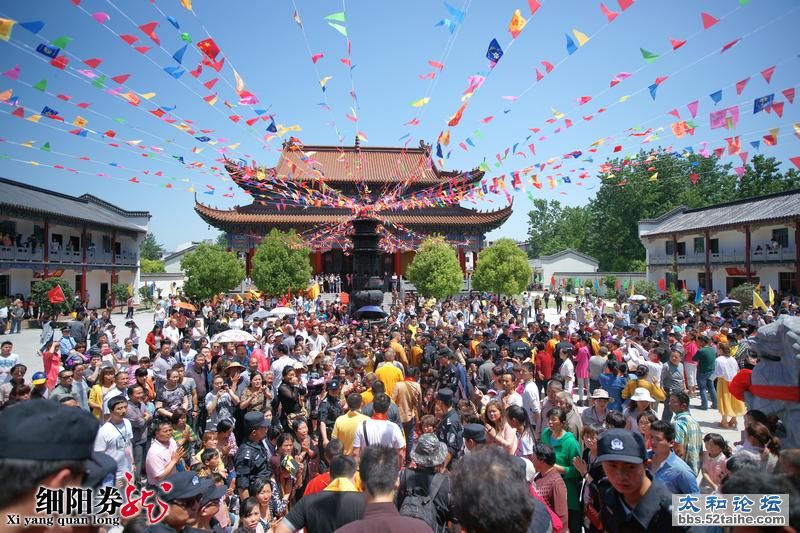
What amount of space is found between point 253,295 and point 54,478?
23472 millimetres

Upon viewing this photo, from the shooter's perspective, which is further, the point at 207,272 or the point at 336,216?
the point at 336,216

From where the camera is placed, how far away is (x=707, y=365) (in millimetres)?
9188

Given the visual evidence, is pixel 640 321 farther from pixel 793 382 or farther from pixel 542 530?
pixel 542 530

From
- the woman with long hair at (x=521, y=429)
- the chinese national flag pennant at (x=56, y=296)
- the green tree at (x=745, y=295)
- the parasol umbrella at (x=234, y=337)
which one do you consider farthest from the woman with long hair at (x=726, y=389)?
the chinese national flag pennant at (x=56, y=296)

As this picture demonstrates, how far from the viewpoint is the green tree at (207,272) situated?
2500 centimetres

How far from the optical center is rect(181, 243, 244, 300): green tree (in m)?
25.0

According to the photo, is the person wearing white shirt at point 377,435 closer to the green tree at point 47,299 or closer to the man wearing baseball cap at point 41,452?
the man wearing baseball cap at point 41,452

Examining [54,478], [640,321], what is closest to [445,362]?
[54,478]

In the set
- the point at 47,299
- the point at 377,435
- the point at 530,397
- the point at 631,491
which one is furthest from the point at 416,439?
the point at 47,299

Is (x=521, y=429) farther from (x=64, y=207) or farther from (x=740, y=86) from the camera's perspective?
(x=64, y=207)

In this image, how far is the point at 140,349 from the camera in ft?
54.2

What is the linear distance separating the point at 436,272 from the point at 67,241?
79.4 feet

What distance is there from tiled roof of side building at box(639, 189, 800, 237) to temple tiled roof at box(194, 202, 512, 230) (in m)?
12.7

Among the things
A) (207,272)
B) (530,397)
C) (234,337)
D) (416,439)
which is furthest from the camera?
(207,272)
